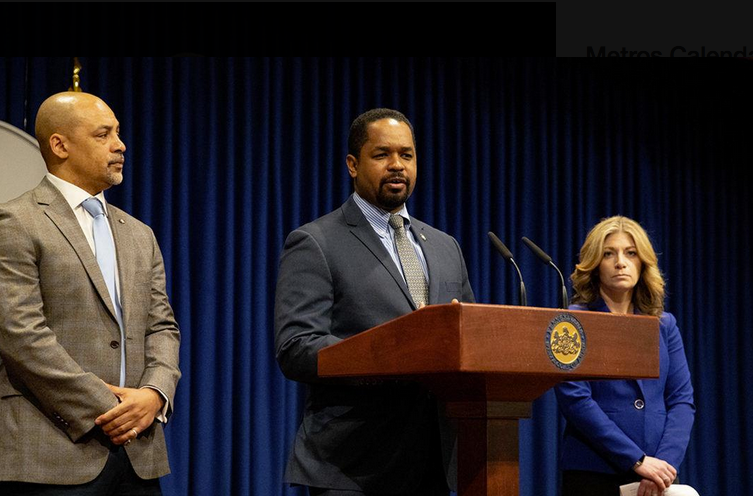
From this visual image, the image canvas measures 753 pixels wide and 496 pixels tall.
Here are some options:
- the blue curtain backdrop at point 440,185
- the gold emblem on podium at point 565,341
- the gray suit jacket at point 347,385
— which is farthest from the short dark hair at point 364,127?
the blue curtain backdrop at point 440,185

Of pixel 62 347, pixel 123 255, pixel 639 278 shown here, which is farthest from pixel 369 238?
pixel 639 278

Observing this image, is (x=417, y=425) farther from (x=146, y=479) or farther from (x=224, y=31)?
(x=224, y=31)

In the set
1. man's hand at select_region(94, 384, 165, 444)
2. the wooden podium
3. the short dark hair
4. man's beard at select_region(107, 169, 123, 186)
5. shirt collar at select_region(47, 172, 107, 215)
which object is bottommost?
man's hand at select_region(94, 384, 165, 444)

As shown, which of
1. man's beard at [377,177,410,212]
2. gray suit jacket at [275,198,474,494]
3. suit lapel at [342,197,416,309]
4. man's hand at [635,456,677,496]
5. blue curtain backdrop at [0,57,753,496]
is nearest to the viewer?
gray suit jacket at [275,198,474,494]

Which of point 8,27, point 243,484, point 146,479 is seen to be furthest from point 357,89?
point 146,479

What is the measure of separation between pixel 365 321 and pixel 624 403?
4.28ft

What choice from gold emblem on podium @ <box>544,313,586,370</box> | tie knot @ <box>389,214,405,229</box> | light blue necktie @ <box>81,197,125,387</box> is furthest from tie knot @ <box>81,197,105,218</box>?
gold emblem on podium @ <box>544,313,586,370</box>

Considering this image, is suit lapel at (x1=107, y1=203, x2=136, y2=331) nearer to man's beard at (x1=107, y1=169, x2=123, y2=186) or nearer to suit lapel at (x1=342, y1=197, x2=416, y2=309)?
man's beard at (x1=107, y1=169, x2=123, y2=186)

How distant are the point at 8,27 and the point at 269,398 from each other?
212 centimetres

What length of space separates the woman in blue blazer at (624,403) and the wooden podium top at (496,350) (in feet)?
4.14

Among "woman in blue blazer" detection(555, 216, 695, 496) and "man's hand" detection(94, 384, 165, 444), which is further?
"woman in blue blazer" detection(555, 216, 695, 496)

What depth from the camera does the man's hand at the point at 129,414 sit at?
2.30 metres

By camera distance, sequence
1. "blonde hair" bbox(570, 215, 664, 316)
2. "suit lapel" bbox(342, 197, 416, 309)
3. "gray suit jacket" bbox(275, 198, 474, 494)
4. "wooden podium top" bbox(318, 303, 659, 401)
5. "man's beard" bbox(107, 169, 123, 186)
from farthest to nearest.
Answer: "blonde hair" bbox(570, 215, 664, 316)
"man's beard" bbox(107, 169, 123, 186)
"suit lapel" bbox(342, 197, 416, 309)
"gray suit jacket" bbox(275, 198, 474, 494)
"wooden podium top" bbox(318, 303, 659, 401)

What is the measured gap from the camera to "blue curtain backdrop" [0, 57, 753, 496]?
4.43 m
